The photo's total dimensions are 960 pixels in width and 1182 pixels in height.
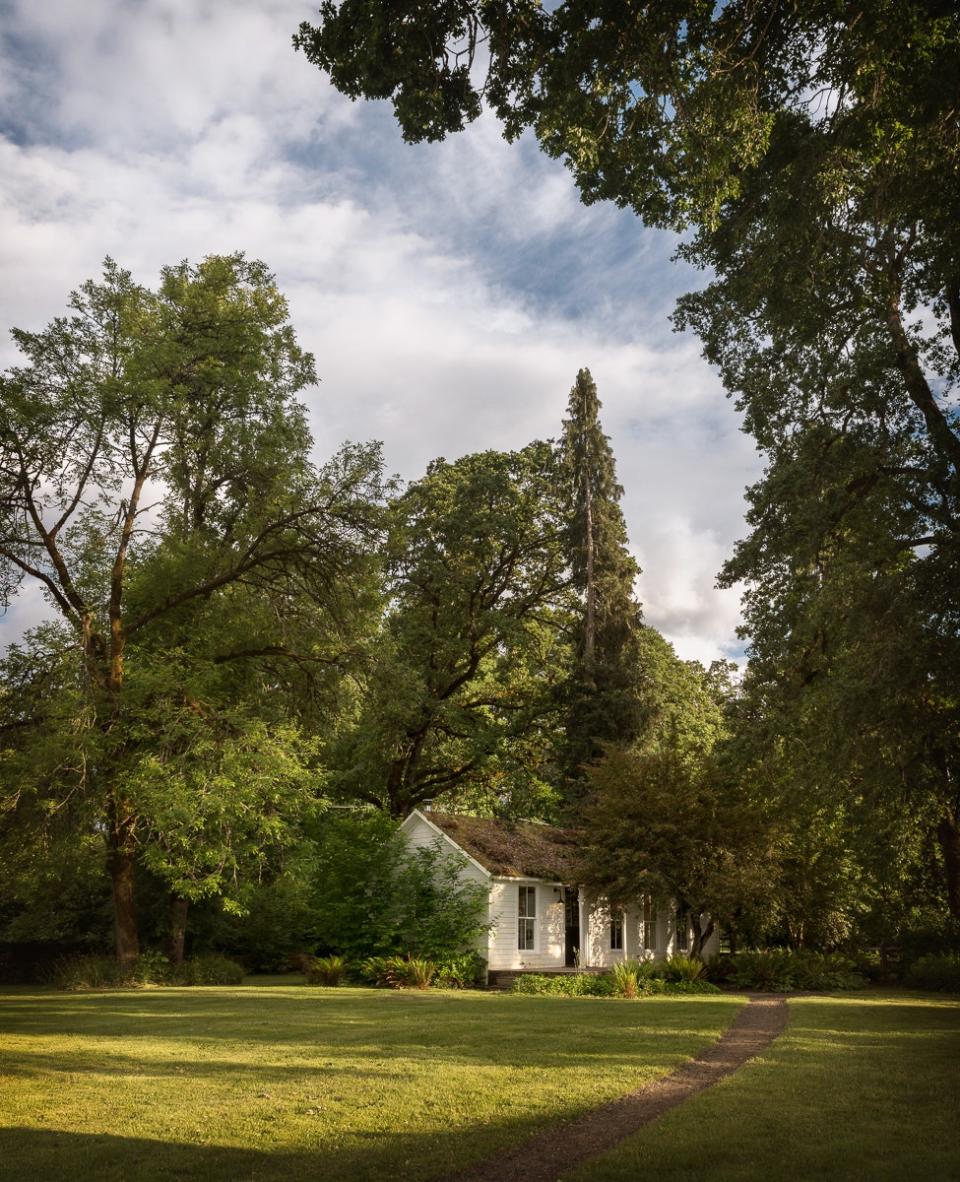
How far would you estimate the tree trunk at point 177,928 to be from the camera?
Answer: 24469 mm

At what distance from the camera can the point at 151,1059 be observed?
1040cm

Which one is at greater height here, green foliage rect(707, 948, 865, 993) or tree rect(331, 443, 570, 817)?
tree rect(331, 443, 570, 817)

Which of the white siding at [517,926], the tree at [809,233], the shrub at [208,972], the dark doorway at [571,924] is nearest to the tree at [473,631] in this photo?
the dark doorway at [571,924]

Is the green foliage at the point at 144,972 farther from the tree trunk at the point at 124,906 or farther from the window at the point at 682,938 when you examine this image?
the window at the point at 682,938

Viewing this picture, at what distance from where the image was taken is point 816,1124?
7531 mm

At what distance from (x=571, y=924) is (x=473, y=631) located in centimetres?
1041

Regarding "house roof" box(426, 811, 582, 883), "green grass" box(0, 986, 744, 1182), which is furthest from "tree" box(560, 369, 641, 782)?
"green grass" box(0, 986, 744, 1182)

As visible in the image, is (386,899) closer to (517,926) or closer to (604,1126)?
(517,926)

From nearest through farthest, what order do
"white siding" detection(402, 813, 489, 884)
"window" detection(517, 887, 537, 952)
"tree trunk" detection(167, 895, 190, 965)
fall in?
1. "tree trunk" detection(167, 895, 190, 965)
2. "white siding" detection(402, 813, 489, 884)
3. "window" detection(517, 887, 537, 952)

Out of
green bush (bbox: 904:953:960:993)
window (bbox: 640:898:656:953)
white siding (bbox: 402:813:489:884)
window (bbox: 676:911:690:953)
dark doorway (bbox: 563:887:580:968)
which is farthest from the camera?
window (bbox: 676:911:690:953)

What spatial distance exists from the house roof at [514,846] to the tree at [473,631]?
1.93 m

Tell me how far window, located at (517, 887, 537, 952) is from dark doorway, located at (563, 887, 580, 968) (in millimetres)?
1540

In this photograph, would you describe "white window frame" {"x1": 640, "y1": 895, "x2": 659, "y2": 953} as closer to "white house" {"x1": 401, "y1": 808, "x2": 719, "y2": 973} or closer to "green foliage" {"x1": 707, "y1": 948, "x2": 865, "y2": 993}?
"white house" {"x1": 401, "y1": 808, "x2": 719, "y2": 973}

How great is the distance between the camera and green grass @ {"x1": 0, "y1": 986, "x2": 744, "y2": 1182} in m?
6.36
